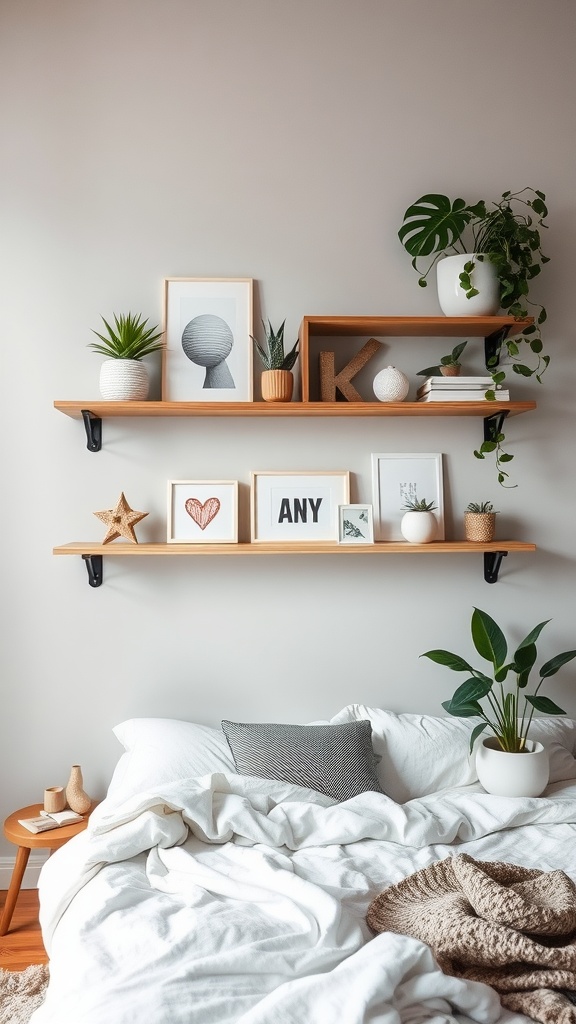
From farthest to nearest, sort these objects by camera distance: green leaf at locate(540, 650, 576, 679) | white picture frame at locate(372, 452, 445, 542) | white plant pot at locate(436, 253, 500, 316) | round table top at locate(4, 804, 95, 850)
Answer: white picture frame at locate(372, 452, 445, 542) → white plant pot at locate(436, 253, 500, 316) → green leaf at locate(540, 650, 576, 679) → round table top at locate(4, 804, 95, 850)

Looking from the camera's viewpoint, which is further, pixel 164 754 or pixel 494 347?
pixel 494 347

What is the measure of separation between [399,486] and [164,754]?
1.10m

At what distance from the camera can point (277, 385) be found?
238 centimetres

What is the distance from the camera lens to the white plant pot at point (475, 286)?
7.95ft

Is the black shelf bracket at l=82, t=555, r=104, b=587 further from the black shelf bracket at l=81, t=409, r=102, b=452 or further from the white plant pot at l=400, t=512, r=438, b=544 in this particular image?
the white plant pot at l=400, t=512, r=438, b=544

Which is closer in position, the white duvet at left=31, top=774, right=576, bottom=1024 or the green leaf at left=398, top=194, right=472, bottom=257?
the white duvet at left=31, top=774, right=576, bottom=1024

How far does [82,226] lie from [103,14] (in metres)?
0.69

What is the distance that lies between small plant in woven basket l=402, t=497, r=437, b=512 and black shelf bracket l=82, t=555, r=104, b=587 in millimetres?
997

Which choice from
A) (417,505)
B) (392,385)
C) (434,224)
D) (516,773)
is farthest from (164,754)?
(434,224)

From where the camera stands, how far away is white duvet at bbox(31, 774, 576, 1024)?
117cm

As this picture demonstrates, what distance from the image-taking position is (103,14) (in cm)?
254

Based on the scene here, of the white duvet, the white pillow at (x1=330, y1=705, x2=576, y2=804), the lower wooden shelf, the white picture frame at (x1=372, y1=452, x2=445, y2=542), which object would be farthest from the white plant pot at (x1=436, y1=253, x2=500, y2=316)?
the white duvet

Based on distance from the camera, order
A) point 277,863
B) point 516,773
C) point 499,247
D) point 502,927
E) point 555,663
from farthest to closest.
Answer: point 499,247, point 555,663, point 516,773, point 277,863, point 502,927

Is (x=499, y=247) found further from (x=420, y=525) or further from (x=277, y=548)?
(x=277, y=548)
